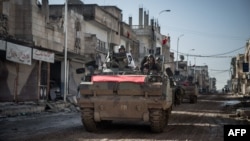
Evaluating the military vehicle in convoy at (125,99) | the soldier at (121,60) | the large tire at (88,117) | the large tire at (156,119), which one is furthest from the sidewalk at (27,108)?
the large tire at (156,119)

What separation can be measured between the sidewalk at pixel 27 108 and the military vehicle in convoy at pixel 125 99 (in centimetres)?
713

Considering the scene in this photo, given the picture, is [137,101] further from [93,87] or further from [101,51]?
[101,51]

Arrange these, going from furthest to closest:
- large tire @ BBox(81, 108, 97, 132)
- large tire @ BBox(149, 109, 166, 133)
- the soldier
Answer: the soldier → large tire @ BBox(81, 108, 97, 132) → large tire @ BBox(149, 109, 166, 133)

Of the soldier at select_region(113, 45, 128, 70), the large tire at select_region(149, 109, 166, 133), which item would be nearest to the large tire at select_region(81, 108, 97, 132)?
the large tire at select_region(149, 109, 166, 133)

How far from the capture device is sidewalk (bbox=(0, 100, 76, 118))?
1759cm

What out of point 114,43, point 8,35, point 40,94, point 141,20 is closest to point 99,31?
point 114,43

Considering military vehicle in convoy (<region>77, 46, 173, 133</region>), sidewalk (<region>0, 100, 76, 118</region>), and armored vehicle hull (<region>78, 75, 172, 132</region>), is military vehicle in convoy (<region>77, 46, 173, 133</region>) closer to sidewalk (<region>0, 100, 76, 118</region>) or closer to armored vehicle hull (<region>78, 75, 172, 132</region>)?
armored vehicle hull (<region>78, 75, 172, 132</region>)

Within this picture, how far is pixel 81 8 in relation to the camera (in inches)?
1476

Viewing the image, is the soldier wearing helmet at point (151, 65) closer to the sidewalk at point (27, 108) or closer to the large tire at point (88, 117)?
the large tire at point (88, 117)

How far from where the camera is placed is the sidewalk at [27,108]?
17594 millimetres

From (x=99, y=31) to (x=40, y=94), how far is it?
1709cm

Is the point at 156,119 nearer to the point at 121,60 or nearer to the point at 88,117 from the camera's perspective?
the point at 88,117

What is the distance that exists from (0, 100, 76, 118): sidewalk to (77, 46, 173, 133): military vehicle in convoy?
7.13 meters

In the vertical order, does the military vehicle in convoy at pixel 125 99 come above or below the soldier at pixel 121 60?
below
